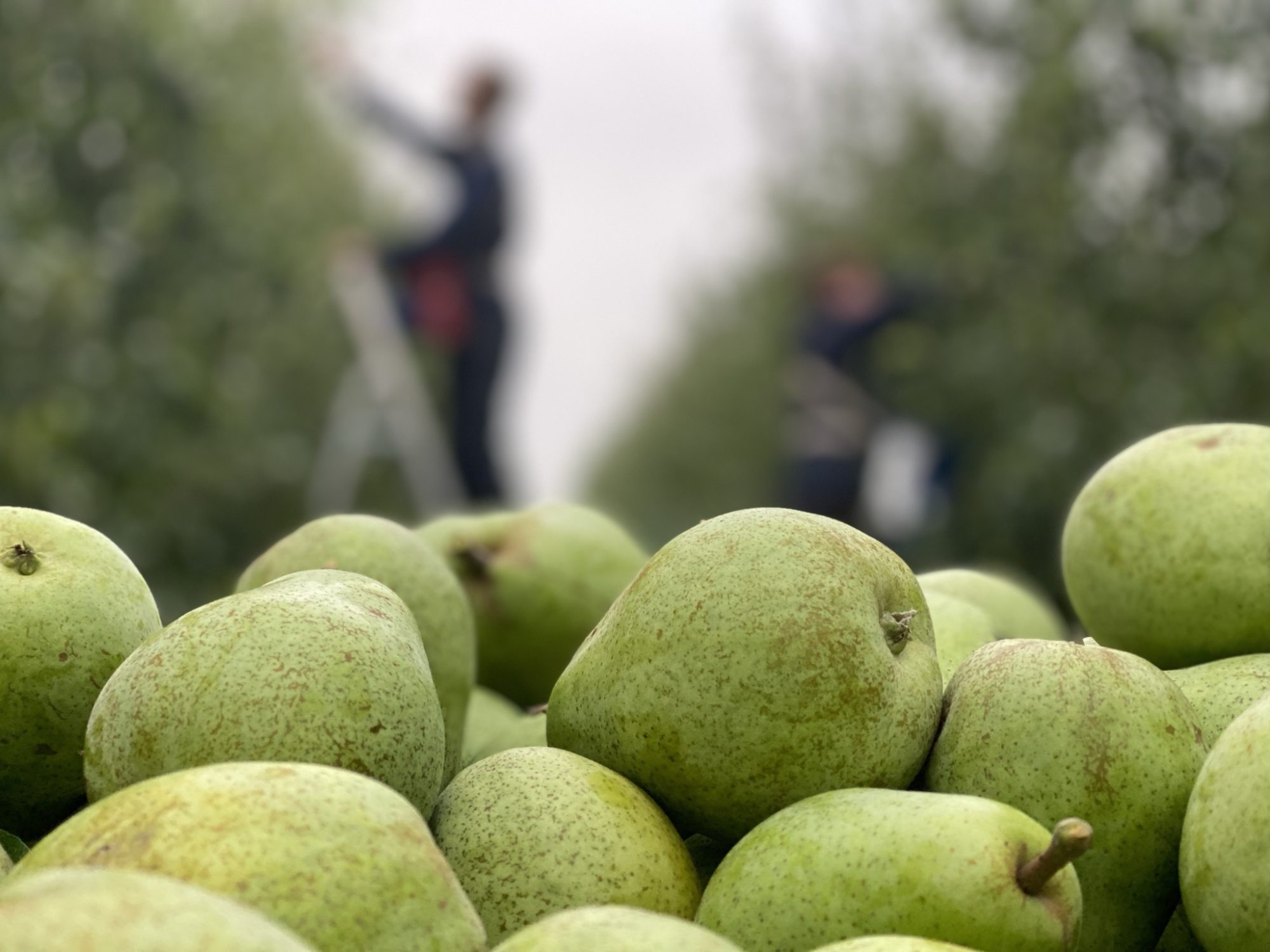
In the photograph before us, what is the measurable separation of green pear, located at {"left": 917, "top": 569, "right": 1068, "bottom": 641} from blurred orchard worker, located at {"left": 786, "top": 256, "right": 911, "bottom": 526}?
1027cm

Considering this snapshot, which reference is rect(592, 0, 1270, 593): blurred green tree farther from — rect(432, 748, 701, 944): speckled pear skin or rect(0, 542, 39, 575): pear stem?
rect(0, 542, 39, 575): pear stem

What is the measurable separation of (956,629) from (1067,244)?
29.2 feet

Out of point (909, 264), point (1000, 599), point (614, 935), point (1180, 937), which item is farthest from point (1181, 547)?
point (909, 264)

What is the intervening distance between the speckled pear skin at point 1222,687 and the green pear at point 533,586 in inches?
42.4

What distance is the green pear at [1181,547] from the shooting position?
2.06 m

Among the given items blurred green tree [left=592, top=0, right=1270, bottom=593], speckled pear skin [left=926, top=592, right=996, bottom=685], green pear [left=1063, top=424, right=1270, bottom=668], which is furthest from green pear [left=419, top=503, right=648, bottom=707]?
blurred green tree [left=592, top=0, right=1270, bottom=593]

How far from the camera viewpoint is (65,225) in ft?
30.1

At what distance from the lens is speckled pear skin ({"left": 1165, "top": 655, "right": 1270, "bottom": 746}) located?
1.84 meters

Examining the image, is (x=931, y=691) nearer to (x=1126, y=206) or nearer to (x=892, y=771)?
(x=892, y=771)

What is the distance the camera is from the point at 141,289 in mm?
10547

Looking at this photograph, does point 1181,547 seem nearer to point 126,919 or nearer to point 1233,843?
A: point 1233,843

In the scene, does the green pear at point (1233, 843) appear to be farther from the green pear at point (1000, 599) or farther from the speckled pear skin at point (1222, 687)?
the green pear at point (1000, 599)

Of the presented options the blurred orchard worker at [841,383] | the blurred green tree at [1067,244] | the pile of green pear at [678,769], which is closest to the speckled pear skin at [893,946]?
the pile of green pear at [678,769]

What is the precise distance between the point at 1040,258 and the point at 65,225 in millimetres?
6724
